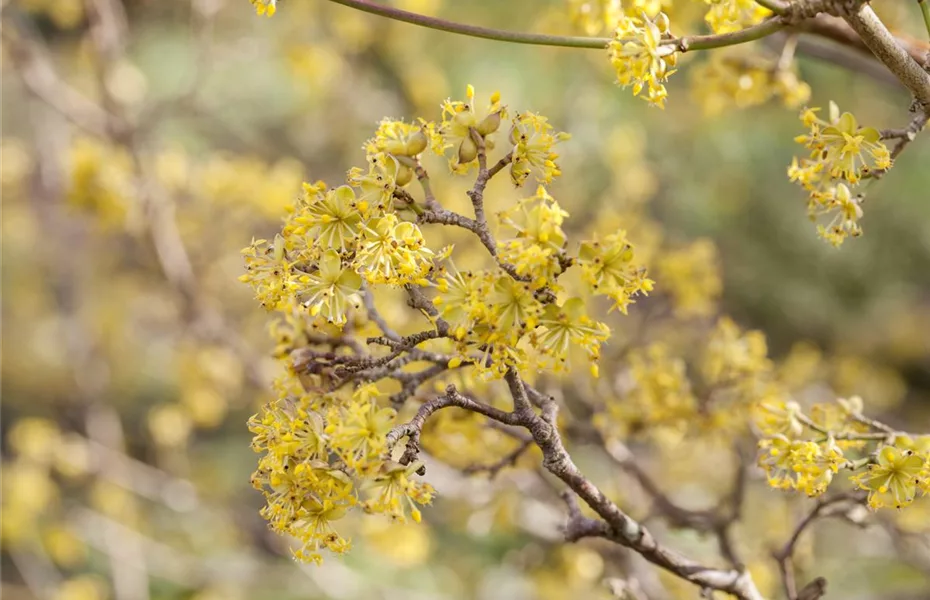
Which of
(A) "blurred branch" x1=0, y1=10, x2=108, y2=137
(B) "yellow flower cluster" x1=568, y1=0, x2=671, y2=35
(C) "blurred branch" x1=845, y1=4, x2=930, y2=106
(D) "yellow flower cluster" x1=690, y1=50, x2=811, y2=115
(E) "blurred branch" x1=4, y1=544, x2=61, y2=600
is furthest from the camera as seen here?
(E) "blurred branch" x1=4, y1=544, x2=61, y2=600

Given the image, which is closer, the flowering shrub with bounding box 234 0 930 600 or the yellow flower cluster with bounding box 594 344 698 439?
the flowering shrub with bounding box 234 0 930 600

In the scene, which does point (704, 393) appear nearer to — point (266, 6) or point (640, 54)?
point (640, 54)

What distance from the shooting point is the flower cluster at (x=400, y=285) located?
0.66m

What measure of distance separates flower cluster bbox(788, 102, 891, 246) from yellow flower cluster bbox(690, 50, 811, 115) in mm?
362

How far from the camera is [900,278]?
4.08m

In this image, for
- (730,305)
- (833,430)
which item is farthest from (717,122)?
(833,430)

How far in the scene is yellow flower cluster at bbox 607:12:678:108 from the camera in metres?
0.72

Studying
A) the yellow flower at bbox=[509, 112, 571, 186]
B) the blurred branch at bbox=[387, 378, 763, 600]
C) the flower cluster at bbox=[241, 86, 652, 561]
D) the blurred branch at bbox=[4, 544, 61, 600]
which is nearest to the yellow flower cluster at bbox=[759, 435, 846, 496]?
the blurred branch at bbox=[387, 378, 763, 600]

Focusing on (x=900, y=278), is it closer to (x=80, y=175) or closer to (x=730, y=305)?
(x=730, y=305)

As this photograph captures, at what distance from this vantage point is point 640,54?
73 centimetres

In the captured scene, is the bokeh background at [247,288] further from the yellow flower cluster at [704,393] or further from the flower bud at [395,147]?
the flower bud at [395,147]

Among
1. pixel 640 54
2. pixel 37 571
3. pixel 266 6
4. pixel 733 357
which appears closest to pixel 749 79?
pixel 733 357

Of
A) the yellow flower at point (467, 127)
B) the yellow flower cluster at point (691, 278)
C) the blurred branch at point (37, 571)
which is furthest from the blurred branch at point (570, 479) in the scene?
the blurred branch at point (37, 571)

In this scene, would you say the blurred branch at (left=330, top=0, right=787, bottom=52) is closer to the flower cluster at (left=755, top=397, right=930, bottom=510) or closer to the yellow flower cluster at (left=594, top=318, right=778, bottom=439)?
the flower cluster at (left=755, top=397, right=930, bottom=510)
